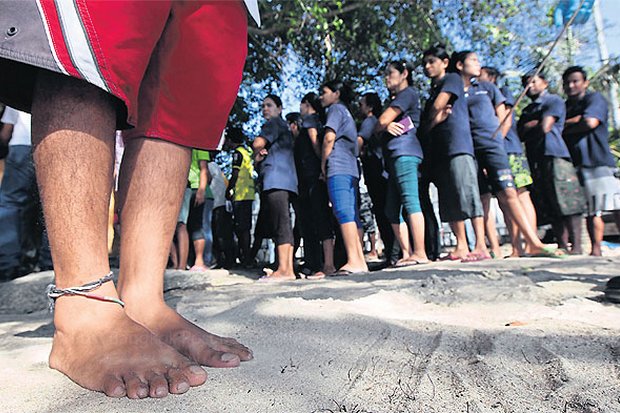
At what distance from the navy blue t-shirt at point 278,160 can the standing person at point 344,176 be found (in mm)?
353

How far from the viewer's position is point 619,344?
1.14 metres

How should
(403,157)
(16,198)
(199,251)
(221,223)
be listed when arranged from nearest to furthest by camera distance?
1. (16,198)
2. (403,157)
3. (199,251)
4. (221,223)

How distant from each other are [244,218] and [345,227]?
2.03 meters

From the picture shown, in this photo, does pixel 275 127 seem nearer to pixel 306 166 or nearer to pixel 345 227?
pixel 306 166

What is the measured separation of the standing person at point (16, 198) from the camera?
3625 mm

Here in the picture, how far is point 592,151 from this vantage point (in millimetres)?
4668

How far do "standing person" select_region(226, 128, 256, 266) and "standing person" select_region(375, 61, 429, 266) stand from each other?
1881mm

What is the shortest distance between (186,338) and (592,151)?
4.60 meters

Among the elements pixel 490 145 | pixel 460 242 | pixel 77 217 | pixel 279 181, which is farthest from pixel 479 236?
pixel 77 217

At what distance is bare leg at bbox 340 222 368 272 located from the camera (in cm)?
420

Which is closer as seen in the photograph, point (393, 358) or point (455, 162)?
point (393, 358)

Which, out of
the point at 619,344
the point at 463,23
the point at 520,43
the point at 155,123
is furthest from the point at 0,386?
the point at 520,43

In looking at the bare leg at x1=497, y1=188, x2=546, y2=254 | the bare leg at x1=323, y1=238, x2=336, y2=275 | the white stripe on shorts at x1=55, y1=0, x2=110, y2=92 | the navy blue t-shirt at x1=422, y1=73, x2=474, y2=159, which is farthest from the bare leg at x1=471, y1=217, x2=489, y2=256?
the white stripe on shorts at x1=55, y1=0, x2=110, y2=92

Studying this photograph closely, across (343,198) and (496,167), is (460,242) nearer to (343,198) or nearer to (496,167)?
(496,167)
